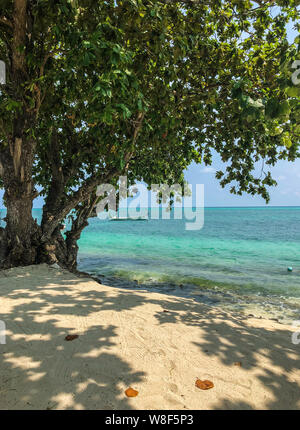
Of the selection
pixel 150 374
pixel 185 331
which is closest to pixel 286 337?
pixel 185 331

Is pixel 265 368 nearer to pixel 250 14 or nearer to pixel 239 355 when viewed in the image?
pixel 239 355

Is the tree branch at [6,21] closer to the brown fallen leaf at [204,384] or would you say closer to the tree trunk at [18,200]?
the tree trunk at [18,200]

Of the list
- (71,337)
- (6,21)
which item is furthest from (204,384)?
(6,21)

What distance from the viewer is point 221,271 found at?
51.4 feet

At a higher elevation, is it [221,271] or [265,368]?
[265,368]

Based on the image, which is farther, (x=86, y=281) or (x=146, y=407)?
(x=86, y=281)

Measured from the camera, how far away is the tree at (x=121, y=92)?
17.4 feet

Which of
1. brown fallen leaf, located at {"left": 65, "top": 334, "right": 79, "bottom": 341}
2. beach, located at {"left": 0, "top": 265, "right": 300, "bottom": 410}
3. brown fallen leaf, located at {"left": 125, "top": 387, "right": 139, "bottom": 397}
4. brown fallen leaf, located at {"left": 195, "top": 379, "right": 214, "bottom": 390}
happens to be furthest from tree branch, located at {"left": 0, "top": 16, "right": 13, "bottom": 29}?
brown fallen leaf, located at {"left": 195, "top": 379, "right": 214, "bottom": 390}

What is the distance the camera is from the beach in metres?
2.81

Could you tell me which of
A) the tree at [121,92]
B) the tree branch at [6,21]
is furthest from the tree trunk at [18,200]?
the tree branch at [6,21]

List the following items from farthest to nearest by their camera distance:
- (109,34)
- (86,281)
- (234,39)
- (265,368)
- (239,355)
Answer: (234,39) < (86,281) < (109,34) < (239,355) < (265,368)

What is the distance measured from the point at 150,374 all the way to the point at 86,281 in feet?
15.6

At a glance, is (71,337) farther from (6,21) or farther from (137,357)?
(6,21)

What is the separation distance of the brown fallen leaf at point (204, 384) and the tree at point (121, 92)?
3271mm
